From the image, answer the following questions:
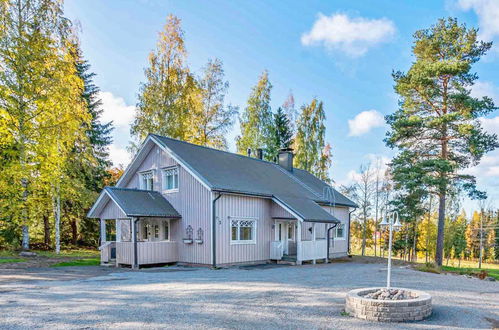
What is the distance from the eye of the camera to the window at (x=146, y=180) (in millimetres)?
17234

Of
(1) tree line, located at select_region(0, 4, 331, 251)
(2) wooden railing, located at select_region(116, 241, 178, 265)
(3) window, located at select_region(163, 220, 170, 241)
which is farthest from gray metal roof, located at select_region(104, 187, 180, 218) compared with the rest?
(1) tree line, located at select_region(0, 4, 331, 251)

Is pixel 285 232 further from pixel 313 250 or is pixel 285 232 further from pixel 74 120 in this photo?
pixel 74 120

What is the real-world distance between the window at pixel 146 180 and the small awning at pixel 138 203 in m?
1.01

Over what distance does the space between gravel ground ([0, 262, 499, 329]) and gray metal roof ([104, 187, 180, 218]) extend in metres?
3.14

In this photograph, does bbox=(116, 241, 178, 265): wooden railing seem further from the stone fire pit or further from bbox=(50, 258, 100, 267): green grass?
the stone fire pit

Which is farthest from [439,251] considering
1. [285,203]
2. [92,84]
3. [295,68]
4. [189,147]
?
[92,84]

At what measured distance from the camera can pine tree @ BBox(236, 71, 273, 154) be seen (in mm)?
27281

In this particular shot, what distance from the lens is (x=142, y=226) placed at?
15633 millimetres

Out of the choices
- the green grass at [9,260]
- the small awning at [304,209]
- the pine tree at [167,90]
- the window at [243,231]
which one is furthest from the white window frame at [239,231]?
the green grass at [9,260]

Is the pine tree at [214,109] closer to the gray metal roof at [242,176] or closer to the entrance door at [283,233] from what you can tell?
the gray metal roof at [242,176]

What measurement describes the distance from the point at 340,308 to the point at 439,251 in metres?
13.7

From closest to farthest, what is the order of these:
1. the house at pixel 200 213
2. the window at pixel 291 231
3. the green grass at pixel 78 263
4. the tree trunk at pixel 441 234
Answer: the house at pixel 200 213 → the green grass at pixel 78 263 → the window at pixel 291 231 → the tree trunk at pixel 441 234

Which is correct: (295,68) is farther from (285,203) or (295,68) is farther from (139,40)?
(139,40)

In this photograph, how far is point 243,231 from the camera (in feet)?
50.9
